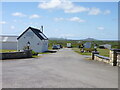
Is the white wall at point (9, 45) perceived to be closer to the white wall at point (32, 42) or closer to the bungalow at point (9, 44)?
the bungalow at point (9, 44)

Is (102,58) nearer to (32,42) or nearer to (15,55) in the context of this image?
(15,55)

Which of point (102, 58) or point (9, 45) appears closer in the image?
point (102, 58)

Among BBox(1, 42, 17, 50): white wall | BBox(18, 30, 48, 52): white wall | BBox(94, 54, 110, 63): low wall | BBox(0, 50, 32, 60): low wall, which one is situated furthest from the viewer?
BBox(1, 42, 17, 50): white wall

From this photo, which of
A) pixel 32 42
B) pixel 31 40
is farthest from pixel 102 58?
pixel 31 40

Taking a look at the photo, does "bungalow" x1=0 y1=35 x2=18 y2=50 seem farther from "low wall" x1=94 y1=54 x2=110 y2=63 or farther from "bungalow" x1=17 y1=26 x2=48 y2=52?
"low wall" x1=94 y1=54 x2=110 y2=63

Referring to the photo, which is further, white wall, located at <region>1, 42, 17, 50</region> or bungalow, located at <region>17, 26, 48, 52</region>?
white wall, located at <region>1, 42, 17, 50</region>

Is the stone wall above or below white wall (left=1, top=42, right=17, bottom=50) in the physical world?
below

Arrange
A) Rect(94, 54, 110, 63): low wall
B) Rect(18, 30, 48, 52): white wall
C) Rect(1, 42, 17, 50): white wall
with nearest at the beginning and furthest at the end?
Rect(94, 54, 110, 63): low wall → Rect(18, 30, 48, 52): white wall → Rect(1, 42, 17, 50): white wall

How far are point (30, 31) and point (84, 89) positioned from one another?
3398 centimetres

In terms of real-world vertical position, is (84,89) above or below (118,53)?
below

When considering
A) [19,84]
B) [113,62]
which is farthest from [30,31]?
[19,84]

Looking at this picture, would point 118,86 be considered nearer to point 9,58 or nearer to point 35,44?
point 9,58

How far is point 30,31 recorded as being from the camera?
4034 cm

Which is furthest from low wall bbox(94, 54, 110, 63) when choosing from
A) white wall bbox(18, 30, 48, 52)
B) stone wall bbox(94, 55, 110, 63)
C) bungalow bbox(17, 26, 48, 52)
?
bungalow bbox(17, 26, 48, 52)
